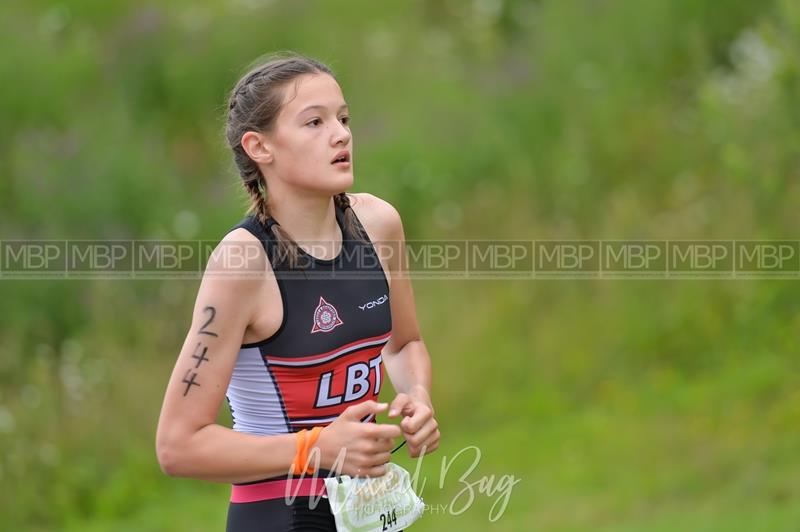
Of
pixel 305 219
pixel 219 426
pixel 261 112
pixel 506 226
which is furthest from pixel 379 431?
pixel 506 226

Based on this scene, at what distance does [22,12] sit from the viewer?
10.4 m

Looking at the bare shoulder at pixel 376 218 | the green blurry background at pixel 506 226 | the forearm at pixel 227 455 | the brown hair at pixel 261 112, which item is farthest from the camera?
the green blurry background at pixel 506 226

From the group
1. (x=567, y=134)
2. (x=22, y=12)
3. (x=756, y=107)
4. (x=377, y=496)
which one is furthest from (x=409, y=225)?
(x=377, y=496)

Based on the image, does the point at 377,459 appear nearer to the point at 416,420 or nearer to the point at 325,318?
the point at 416,420

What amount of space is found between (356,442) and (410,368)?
71cm

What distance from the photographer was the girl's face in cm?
291

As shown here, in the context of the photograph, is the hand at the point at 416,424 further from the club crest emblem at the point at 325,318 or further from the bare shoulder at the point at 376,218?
the bare shoulder at the point at 376,218

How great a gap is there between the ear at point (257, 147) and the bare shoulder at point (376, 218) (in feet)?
1.30

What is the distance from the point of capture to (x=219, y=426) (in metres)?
2.72

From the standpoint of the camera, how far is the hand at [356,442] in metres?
2.69

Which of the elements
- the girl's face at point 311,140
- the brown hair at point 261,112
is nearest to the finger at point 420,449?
the brown hair at point 261,112

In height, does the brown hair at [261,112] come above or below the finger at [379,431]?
above

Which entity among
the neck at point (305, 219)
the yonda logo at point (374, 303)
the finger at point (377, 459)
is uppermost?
the neck at point (305, 219)

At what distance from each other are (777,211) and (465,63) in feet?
12.8
